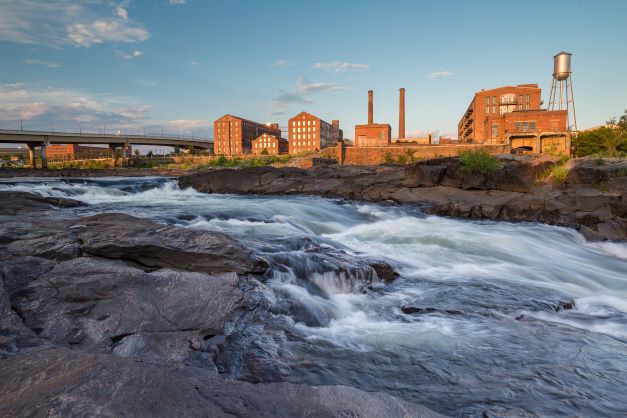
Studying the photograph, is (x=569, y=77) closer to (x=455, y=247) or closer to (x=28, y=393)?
(x=455, y=247)

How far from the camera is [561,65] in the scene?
57.1 meters

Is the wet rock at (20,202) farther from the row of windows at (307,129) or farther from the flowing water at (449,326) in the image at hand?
the row of windows at (307,129)

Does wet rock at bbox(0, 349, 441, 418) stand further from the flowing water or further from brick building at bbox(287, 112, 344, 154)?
brick building at bbox(287, 112, 344, 154)

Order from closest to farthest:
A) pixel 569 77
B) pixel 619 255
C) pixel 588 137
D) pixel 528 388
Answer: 1. pixel 528 388
2. pixel 619 255
3. pixel 588 137
4. pixel 569 77

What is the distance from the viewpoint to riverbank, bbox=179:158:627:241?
15.8m

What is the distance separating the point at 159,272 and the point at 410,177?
19.4 m

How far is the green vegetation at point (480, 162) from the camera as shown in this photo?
67.8 feet

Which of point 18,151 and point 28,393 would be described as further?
point 18,151

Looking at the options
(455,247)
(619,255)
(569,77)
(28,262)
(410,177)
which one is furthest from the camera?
(569,77)

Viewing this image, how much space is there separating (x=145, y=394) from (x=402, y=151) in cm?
5198

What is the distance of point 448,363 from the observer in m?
4.34

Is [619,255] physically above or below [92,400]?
below

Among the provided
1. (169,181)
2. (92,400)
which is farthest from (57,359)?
(169,181)

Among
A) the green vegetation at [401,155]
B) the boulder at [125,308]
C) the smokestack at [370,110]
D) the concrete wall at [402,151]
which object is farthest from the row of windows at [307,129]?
the boulder at [125,308]
